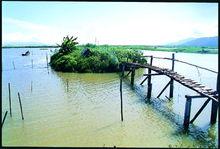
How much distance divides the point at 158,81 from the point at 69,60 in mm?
9319

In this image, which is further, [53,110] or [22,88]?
[22,88]

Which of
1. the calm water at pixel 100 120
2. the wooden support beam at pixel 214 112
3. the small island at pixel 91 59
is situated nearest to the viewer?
the calm water at pixel 100 120

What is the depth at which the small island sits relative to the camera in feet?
93.0

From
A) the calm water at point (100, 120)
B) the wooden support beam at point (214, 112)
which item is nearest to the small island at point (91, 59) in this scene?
the calm water at point (100, 120)

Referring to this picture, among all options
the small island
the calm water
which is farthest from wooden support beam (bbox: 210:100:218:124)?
the small island

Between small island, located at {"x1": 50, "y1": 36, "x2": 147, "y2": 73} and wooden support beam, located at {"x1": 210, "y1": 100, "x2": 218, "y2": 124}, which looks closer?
wooden support beam, located at {"x1": 210, "y1": 100, "x2": 218, "y2": 124}

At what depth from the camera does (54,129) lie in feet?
38.8

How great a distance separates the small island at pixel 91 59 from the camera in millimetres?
28344

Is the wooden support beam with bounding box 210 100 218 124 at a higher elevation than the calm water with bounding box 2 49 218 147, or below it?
higher

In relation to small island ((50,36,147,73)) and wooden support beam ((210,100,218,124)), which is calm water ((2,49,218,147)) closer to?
wooden support beam ((210,100,218,124))

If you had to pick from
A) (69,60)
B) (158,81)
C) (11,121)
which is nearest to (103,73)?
(69,60)

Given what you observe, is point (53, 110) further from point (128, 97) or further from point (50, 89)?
point (50, 89)

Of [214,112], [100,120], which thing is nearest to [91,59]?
[100,120]

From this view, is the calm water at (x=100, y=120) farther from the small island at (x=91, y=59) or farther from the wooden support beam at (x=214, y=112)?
the small island at (x=91, y=59)
